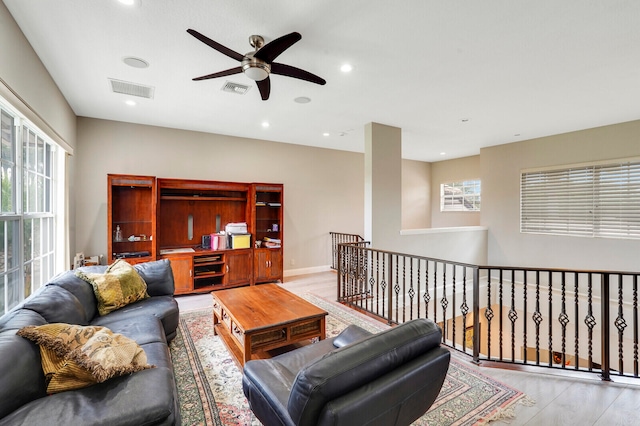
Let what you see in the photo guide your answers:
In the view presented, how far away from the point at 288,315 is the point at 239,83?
2631 mm

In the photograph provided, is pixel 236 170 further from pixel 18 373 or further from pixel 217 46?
pixel 18 373

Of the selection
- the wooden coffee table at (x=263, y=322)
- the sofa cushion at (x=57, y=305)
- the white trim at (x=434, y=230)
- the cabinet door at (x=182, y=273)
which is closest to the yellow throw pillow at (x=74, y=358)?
the sofa cushion at (x=57, y=305)

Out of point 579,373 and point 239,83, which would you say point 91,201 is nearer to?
point 239,83

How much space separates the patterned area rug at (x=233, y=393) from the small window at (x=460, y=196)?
587 cm

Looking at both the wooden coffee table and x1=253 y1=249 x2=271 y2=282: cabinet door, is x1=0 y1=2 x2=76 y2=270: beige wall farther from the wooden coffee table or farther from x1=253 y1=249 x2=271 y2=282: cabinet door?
x1=253 y1=249 x2=271 y2=282: cabinet door

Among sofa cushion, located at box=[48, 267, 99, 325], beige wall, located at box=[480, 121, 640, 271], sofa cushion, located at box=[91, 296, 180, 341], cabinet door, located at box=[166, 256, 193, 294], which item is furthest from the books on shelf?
beige wall, located at box=[480, 121, 640, 271]

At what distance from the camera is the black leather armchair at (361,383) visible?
1144mm

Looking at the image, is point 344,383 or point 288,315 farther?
point 288,315

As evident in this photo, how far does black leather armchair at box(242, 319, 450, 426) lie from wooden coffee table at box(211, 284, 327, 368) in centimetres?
73

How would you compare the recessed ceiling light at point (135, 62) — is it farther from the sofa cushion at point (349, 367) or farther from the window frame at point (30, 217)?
the sofa cushion at point (349, 367)

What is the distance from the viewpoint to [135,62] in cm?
296

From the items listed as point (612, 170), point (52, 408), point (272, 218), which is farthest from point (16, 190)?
point (612, 170)

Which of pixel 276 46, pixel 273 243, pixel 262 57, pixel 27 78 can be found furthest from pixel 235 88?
pixel 273 243

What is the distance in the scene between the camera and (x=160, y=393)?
1.49m
